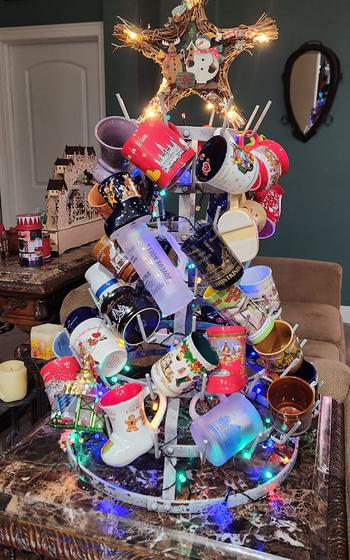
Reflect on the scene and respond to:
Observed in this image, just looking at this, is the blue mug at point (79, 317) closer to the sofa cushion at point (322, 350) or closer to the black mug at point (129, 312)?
the black mug at point (129, 312)

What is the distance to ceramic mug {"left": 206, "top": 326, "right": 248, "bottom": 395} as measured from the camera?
88 centimetres

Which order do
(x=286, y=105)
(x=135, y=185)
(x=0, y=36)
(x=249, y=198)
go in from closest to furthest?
(x=135, y=185)
(x=249, y=198)
(x=286, y=105)
(x=0, y=36)

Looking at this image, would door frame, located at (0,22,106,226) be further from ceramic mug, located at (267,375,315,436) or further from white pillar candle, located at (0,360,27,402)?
ceramic mug, located at (267,375,315,436)

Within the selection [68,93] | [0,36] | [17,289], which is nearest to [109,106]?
[68,93]

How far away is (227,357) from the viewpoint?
2.89ft

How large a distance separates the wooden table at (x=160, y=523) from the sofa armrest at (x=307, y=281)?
69.0 inches

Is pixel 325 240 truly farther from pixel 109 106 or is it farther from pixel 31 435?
pixel 31 435

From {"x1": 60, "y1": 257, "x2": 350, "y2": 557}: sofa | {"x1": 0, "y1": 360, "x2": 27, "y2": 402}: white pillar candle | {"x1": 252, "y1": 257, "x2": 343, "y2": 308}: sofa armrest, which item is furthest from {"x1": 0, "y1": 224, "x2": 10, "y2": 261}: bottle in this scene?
{"x1": 252, "y1": 257, "x2": 343, "y2": 308}: sofa armrest

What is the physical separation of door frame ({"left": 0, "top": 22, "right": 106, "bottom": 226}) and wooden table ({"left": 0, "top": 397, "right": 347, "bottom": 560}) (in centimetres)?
318

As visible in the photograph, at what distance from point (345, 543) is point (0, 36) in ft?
13.0

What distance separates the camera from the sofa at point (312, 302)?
1.94 meters

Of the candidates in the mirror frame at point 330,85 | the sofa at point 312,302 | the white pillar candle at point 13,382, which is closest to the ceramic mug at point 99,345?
the white pillar candle at point 13,382

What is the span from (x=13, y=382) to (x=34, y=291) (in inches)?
14.1

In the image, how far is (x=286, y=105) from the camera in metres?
3.35
